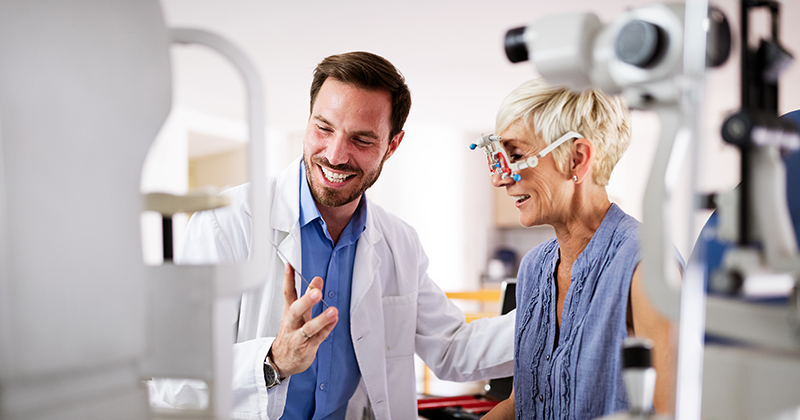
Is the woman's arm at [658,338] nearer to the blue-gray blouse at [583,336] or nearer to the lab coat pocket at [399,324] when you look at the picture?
the blue-gray blouse at [583,336]

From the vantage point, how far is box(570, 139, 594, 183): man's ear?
1045mm

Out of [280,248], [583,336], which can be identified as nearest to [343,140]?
[280,248]

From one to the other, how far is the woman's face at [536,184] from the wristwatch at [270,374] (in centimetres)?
57

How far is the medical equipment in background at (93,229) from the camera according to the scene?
1.62 feet

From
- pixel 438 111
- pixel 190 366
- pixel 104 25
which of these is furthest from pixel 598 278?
pixel 438 111

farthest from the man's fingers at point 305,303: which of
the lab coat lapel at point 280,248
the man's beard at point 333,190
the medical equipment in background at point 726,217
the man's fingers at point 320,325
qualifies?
the medical equipment in background at point 726,217

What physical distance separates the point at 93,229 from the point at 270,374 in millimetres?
630

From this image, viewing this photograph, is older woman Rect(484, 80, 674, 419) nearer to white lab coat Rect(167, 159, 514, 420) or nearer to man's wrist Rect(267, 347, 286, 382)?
white lab coat Rect(167, 159, 514, 420)

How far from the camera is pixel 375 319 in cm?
135

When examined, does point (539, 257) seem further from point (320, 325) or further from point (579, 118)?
point (320, 325)

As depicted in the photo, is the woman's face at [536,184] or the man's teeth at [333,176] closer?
the woman's face at [536,184]

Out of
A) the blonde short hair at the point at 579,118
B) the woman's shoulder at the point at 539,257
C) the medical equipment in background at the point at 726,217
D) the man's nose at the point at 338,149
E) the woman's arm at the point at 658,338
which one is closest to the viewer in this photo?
the medical equipment in background at the point at 726,217

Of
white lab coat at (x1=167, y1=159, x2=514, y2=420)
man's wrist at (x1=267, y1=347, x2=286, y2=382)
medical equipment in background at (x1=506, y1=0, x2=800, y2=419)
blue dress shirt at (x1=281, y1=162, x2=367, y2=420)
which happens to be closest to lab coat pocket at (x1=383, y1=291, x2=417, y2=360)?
white lab coat at (x1=167, y1=159, x2=514, y2=420)

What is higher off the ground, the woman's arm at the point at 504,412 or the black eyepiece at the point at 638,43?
the black eyepiece at the point at 638,43
